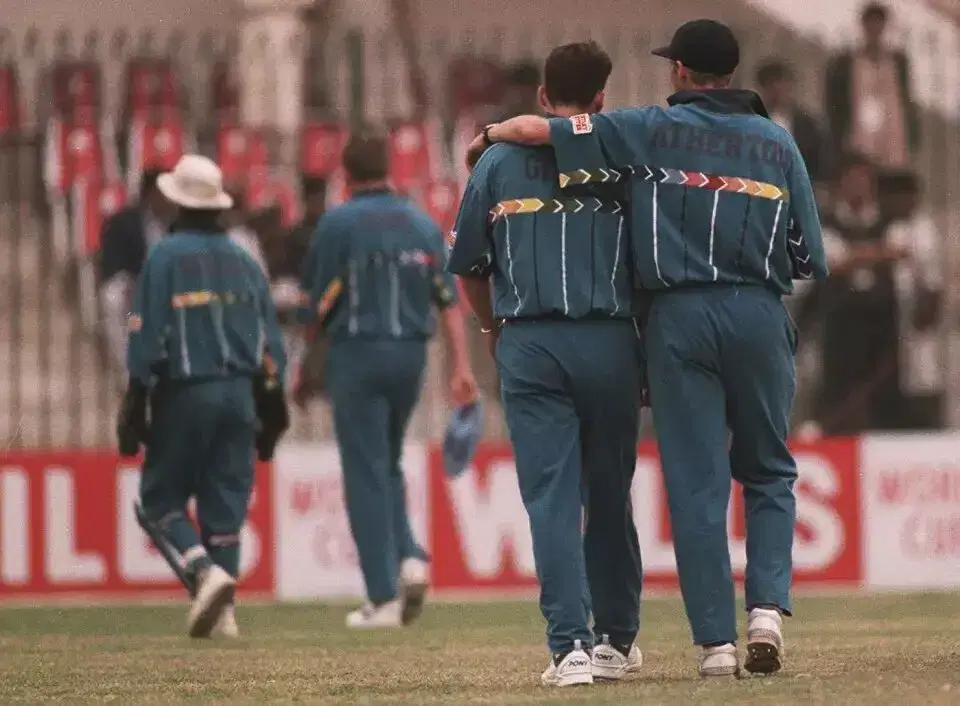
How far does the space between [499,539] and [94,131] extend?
13.9 feet

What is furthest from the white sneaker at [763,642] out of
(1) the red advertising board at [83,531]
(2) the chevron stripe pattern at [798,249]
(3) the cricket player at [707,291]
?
(1) the red advertising board at [83,531]

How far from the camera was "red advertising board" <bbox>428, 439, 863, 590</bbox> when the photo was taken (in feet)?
50.6

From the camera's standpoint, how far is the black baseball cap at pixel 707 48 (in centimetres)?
838

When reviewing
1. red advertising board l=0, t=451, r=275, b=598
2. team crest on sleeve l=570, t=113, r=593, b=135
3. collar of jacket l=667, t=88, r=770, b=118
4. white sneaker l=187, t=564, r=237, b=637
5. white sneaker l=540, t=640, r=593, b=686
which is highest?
collar of jacket l=667, t=88, r=770, b=118

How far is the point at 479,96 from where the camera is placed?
18.3 m

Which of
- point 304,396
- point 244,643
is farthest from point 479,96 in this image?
point 244,643

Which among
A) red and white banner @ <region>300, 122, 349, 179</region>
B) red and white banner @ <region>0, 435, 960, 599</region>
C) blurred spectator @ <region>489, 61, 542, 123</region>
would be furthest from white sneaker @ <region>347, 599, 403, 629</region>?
red and white banner @ <region>300, 122, 349, 179</region>

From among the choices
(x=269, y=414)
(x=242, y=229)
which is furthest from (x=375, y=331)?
(x=242, y=229)

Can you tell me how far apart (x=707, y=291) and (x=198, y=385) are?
402cm

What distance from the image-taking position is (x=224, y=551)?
1206 centimetres

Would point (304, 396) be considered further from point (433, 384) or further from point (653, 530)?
point (433, 384)

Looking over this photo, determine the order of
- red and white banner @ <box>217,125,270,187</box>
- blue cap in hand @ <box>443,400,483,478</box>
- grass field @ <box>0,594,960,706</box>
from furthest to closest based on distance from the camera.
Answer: red and white banner @ <box>217,125,270,187</box>, blue cap in hand @ <box>443,400,483,478</box>, grass field @ <box>0,594,960,706</box>

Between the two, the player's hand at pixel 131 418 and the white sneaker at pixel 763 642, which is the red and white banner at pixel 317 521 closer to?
the player's hand at pixel 131 418

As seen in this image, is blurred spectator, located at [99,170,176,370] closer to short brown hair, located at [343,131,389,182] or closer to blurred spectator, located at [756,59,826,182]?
short brown hair, located at [343,131,389,182]
